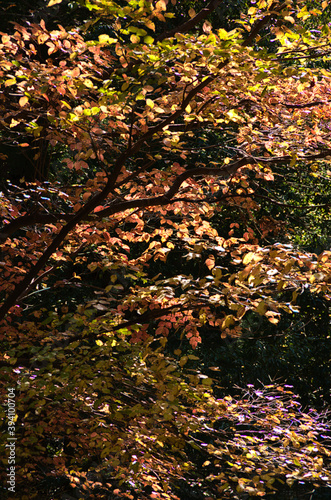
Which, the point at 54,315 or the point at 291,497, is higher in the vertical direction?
the point at 54,315

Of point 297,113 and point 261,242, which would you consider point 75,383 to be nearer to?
point 297,113

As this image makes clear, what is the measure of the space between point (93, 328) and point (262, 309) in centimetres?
214

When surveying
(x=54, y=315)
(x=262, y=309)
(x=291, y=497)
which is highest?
(x=262, y=309)

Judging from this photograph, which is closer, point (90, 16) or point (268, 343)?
point (90, 16)

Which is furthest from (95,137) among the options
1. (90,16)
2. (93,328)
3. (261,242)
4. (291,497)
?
(291,497)

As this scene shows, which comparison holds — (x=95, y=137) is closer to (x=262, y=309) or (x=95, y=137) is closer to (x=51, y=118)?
(x=51, y=118)

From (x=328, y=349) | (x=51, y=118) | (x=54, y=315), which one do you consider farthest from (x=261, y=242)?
(x=51, y=118)

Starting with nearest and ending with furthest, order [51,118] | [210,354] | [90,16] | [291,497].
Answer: [51,118] < [90,16] < [210,354] < [291,497]

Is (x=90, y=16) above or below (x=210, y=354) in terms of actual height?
above

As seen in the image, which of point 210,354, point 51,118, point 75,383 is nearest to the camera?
point 51,118

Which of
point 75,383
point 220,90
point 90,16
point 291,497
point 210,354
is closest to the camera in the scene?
point 220,90

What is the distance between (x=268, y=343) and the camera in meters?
11.5

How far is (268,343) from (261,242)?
2393 millimetres

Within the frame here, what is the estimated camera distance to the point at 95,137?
13.2 ft
